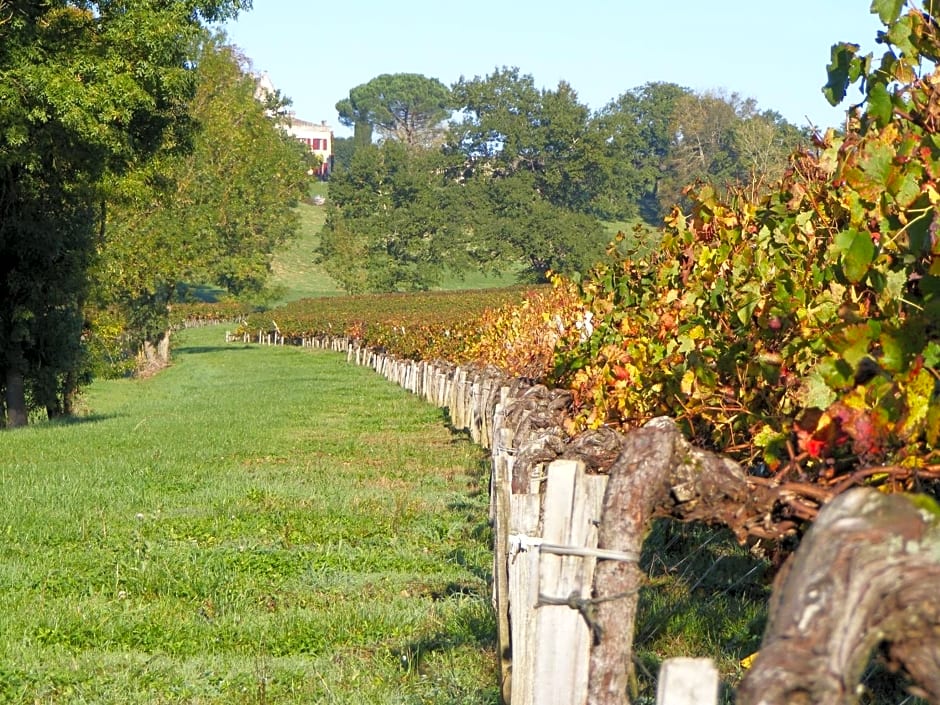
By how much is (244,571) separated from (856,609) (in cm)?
868

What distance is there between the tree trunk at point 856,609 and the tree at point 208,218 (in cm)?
3901

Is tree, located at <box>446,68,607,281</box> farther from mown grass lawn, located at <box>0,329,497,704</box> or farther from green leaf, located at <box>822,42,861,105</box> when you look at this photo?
green leaf, located at <box>822,42,861,105</box>

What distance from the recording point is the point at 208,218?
5722cm

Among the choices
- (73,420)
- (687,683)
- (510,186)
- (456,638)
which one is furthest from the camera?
(510,186)

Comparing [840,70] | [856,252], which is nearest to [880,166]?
[856,252]

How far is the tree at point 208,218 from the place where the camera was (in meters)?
50.3

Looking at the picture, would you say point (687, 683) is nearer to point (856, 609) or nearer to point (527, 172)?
point (856, 609)

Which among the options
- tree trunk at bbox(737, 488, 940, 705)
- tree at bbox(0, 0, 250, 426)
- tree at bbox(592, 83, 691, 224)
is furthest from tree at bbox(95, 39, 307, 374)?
tree at bbox(592, 83, 691, 224)

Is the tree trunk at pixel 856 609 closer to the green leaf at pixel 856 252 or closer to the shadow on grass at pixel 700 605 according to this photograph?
the green leaf at pixel 856 252

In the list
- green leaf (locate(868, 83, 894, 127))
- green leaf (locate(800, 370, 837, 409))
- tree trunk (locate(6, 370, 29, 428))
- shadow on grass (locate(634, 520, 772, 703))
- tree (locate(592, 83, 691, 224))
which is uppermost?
tree (locate(592, 83, 691, 224))

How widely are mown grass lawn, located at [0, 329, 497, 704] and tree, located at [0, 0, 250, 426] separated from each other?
5.52 metres

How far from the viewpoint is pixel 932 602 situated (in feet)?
7.03

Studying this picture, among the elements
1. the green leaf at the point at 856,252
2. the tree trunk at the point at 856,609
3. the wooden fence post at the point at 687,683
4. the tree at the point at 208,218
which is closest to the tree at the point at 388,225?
the tree at the point at 208,218

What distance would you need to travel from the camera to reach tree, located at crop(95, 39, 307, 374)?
50.3 m
